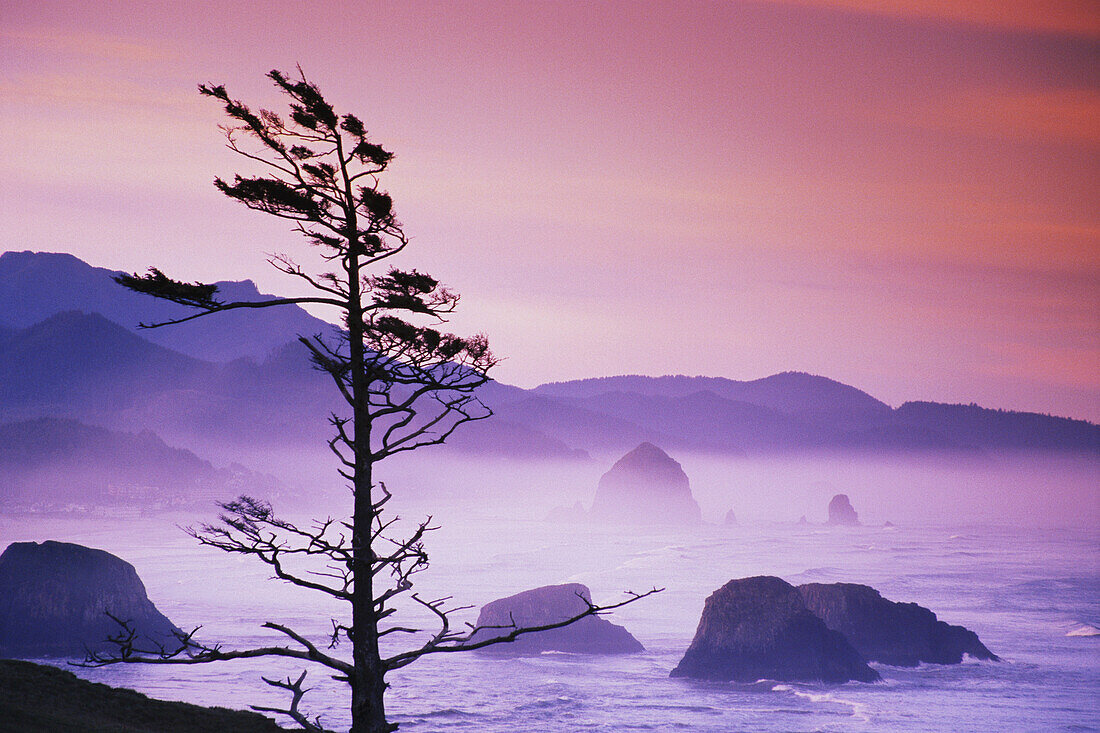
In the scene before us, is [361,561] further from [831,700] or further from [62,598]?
[62,598]

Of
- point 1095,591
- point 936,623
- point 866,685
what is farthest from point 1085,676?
point 1095,591

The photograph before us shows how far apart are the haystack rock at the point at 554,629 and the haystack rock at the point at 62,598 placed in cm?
3603

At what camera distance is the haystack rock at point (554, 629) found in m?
93.6

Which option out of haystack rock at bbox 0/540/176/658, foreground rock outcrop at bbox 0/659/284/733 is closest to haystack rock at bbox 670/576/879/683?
foreground rock outcrop at bbox 0/659/284/733

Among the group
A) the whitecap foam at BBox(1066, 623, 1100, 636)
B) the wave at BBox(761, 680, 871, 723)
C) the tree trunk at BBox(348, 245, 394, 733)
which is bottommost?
the whitecap foam at BBox(1066, 623, 1100, 636)

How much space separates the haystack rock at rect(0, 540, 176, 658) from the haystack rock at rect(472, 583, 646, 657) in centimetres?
3603

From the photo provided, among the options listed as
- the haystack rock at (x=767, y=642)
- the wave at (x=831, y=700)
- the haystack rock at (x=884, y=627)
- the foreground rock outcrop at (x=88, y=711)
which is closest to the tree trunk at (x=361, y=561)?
the foreground rock outcrop at (x=88, y=711)

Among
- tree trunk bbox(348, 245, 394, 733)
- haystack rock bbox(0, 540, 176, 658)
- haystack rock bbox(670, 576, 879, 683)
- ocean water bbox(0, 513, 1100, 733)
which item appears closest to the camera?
tree trunk bbox(348, 245, 394, 733)

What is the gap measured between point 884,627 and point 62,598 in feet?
292

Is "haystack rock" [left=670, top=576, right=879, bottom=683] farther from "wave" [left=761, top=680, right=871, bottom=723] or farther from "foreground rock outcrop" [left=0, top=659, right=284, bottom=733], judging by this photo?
"foreground rock outcrop" [left=0, top=659, right=284, bottom=733]

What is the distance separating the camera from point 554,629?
10206 centimetres

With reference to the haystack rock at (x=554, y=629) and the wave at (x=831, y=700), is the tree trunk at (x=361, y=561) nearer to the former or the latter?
the wave at (x=831, y=700)

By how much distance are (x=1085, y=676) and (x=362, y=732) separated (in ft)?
351

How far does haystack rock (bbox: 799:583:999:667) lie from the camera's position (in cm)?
9481
